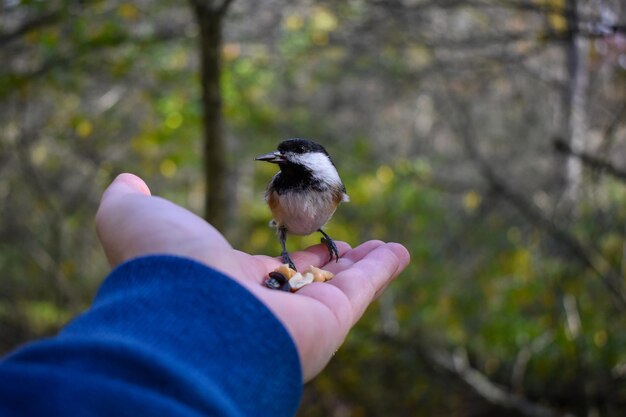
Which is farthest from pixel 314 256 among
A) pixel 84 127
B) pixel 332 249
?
pixel 84 127

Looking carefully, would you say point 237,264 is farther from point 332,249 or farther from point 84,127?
point 84,127

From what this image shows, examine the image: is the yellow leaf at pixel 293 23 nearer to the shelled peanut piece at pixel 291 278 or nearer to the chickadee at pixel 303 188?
the chickadee at pixel 303 188

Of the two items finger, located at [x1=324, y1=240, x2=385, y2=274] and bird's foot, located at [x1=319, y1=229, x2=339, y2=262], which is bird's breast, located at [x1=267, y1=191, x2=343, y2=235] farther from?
finger, located at [x1=324, y1=240, x2=385, y2=274]

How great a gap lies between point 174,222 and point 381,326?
329 centimetres

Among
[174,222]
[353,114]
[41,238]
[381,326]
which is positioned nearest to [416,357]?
[381,326]

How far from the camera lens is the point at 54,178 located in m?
6.20

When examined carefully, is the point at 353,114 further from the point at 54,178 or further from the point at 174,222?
the point at 174,222

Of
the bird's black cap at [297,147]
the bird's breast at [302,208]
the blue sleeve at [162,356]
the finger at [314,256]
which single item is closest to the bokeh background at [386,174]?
the bird's black cap at [297,147]

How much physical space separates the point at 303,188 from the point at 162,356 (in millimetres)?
1324

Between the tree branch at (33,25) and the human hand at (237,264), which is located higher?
the tree branch at (33,25)

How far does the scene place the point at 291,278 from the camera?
165cm

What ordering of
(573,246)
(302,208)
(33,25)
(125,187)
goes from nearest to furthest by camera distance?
(125,187)
(302,208)
(573,246)
(33,25)

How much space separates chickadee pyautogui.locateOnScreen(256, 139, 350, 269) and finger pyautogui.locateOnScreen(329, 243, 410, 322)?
346 mm

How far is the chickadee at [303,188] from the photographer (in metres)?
2.19
